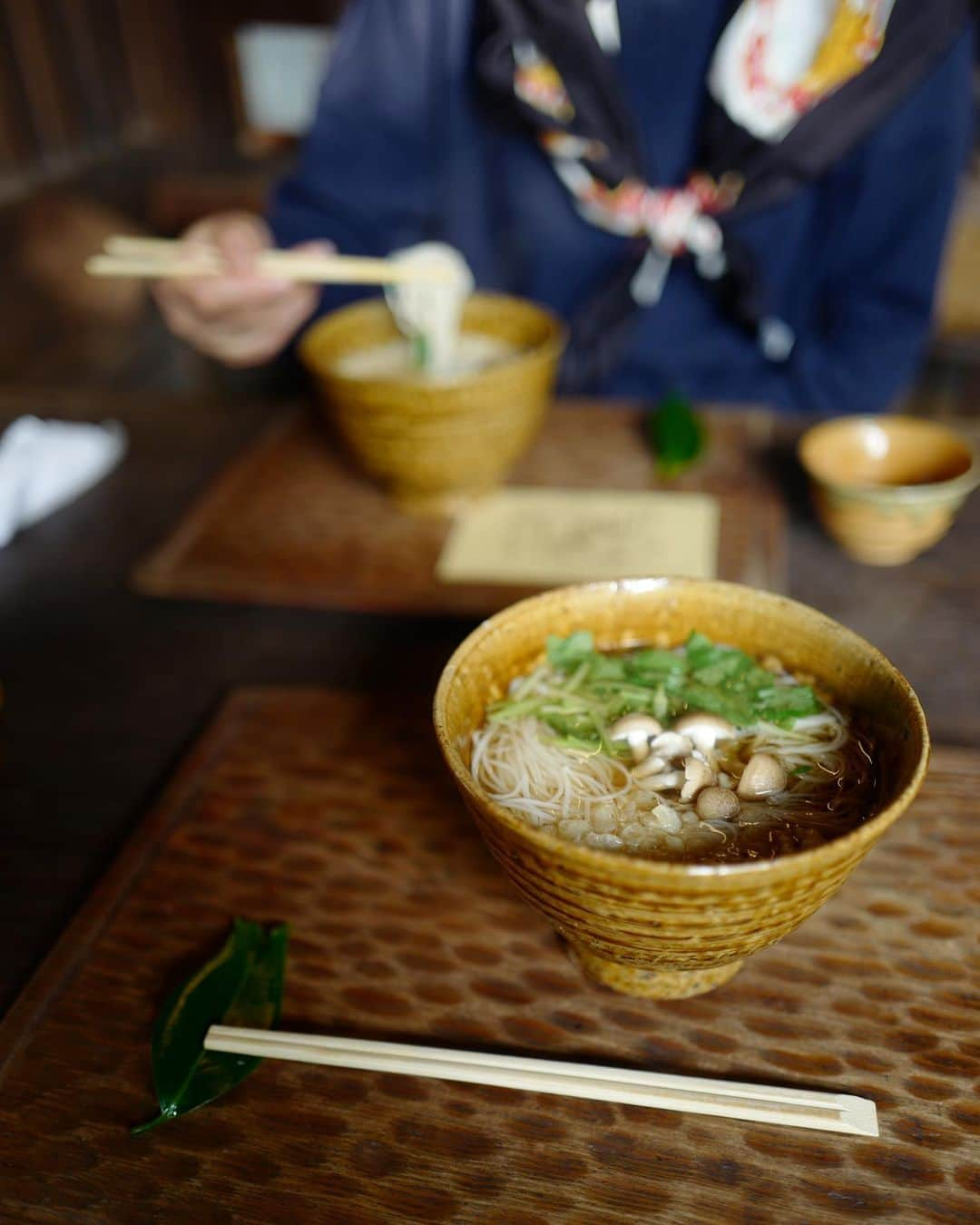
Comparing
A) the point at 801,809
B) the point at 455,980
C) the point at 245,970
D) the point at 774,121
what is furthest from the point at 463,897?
the point at 774,121

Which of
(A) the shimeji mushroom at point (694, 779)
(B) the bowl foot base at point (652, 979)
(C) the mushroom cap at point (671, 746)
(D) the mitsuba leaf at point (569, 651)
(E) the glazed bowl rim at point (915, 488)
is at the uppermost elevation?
(D) the mitsuba leaf at point (569, 651)

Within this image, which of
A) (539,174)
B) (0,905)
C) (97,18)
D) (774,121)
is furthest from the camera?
(97,18)

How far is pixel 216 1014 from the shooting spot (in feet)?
2.95

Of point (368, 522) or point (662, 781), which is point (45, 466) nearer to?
point (368, 522)

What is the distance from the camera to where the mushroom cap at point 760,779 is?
89 cm

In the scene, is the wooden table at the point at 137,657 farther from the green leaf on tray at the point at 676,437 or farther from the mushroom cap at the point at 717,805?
the mushroom cap at the point at 717,805

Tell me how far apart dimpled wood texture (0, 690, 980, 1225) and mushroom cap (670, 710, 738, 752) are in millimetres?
227

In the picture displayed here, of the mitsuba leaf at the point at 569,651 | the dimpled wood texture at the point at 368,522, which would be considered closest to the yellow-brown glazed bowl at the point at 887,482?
the dimpled wood texture at the point at 368,522

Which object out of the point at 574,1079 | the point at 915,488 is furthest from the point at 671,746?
the point at 915,488

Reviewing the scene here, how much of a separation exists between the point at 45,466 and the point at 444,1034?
54.8 inches

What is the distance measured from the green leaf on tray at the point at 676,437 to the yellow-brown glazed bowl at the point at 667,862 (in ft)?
2.75

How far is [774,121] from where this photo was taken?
2.06m

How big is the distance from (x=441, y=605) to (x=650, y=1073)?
0.82 m

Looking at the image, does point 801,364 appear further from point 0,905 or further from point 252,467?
point 0,905
